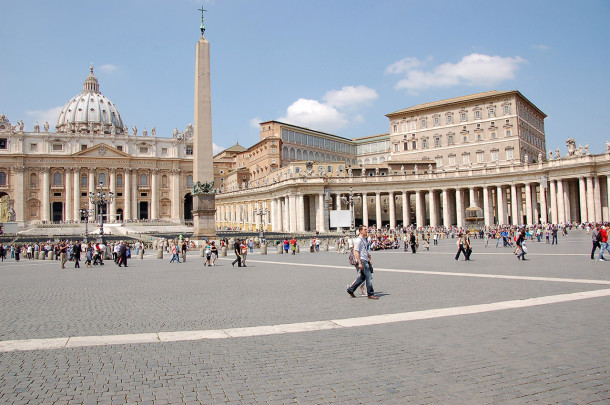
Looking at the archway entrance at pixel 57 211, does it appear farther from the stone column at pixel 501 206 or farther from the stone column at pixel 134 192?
the stone column at pixel 501 206

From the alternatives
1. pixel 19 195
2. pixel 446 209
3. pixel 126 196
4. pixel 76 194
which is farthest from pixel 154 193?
pixel 446 209

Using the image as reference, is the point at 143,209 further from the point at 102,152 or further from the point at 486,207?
the point at 486,207

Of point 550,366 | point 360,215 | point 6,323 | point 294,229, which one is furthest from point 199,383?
point 360,215

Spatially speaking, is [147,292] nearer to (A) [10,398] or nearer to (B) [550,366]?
(A) [10,398]

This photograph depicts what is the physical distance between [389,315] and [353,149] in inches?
3800

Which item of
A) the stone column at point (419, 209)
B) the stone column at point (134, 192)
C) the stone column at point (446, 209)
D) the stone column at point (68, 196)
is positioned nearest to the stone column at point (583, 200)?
the stone column at point (446, 209)

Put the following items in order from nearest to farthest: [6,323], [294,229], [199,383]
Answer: [199,383] < [6,323] < [294,229]

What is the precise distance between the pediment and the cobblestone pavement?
4107 inches

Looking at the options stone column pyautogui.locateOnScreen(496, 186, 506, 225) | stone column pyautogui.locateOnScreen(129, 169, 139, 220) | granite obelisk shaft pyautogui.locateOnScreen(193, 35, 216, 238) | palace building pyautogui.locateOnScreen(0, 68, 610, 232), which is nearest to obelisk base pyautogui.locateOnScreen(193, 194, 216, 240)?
granite obelisk shaft pyautogui.locateOnScreen(193, 35, 216, 238)

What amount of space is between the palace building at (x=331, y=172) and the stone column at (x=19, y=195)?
8.5 inches

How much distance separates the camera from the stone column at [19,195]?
101 meters

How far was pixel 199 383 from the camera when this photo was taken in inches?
203

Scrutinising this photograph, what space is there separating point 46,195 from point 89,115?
40.5 metres

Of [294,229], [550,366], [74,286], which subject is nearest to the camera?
[550,366]
